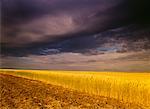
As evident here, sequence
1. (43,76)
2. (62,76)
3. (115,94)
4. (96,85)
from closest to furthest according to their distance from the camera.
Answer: (115,94), (96,85), (62,76), (43,76)

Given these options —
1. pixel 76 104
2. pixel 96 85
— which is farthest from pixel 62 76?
pixel 76 104

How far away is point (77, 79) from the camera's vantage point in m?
24.6

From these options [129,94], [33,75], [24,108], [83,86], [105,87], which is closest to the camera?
[24,108]

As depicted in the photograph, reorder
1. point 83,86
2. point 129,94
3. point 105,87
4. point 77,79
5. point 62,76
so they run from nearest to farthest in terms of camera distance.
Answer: point 129,94, point 105,87, point 83,86, point 77,79, point 62,76

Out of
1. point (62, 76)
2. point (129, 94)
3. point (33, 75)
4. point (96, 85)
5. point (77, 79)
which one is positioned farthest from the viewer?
point (33, 75)

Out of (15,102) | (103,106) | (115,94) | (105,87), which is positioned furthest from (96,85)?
(15,102)

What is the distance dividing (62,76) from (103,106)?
598 inches

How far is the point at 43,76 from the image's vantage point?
3919 centimetres

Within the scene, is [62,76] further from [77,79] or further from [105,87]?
[105,87]

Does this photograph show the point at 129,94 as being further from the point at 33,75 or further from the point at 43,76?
the point at 33,75

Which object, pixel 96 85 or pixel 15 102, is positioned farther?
pixel 96 85

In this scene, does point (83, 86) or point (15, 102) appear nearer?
point (15, 102)

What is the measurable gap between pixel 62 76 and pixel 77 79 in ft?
17.4

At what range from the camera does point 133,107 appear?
1481cm
